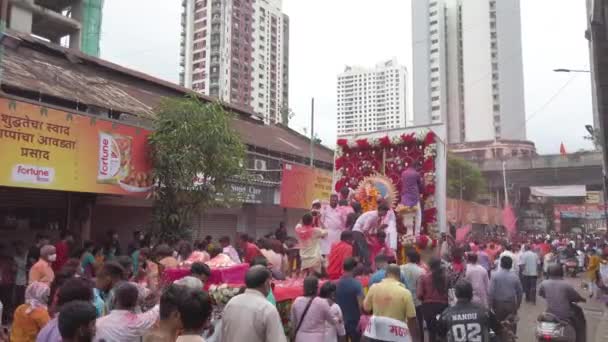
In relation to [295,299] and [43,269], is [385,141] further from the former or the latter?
[43,269]

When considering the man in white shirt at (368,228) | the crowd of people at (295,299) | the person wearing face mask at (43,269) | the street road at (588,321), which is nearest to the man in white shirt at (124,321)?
the crowd of people at (295,299)

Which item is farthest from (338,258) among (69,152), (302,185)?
(302,185)

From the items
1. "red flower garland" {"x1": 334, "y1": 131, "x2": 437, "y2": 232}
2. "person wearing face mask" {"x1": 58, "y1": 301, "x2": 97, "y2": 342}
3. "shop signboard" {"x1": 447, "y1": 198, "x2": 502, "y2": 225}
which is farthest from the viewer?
"shop signboard" {"x1": 447, "y1": 198, "x2": 502, "y2": 225}

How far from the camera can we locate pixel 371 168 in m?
11.6

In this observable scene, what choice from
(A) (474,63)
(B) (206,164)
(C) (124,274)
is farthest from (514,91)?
(C) (124,274)

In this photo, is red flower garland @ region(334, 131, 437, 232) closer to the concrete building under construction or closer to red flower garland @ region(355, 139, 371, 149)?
red flower garland @ region(355, 139, 371, 149)

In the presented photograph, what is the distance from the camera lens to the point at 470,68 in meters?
81.9

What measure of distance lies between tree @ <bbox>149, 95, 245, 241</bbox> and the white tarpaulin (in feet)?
130

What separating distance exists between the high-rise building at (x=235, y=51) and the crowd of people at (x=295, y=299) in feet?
229

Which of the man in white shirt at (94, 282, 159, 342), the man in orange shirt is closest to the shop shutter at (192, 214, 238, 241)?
the man in orange shirt

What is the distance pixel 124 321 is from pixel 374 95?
9647 centimetres

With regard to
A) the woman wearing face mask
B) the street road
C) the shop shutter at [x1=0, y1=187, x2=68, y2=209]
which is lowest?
the street road

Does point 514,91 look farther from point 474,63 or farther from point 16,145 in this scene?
point 16,145

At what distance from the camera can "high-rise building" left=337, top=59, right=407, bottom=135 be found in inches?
3725
